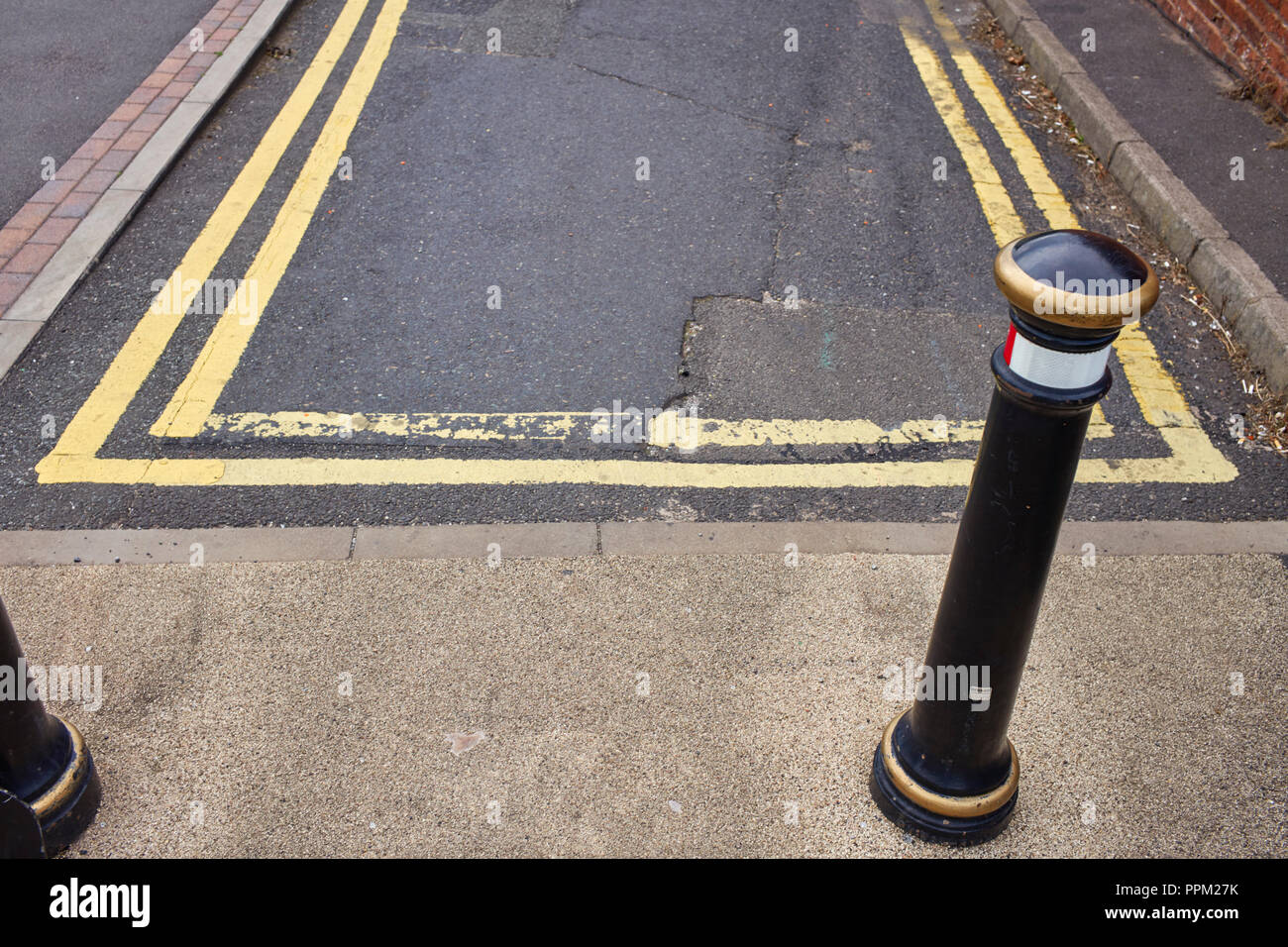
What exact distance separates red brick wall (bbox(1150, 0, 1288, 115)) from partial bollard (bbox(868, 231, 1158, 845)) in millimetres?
5229

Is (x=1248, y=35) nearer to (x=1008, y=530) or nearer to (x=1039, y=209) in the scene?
(x=1039, y=209)

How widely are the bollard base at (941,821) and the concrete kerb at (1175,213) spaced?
2601 mm

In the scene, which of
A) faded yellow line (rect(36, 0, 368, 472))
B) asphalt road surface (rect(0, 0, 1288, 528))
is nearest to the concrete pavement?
asphalt road surface (rect(0, 0, 1288, 528))

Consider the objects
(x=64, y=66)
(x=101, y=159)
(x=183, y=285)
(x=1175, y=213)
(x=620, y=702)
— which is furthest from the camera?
(x=64, y=66)

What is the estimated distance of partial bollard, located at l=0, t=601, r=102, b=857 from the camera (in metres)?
2.37

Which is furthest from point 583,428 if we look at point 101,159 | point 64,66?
point 64,66

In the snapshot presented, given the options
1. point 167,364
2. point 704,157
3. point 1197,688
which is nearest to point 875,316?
point 704,157

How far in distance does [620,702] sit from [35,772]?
150 centimetres

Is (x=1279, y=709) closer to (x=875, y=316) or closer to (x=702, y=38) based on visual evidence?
(x=875, y=316)

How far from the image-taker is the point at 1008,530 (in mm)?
2268

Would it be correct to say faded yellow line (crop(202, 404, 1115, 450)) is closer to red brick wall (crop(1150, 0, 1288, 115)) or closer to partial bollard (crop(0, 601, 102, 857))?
Answer: partial bollard (crop(0, 601, 102, 857))

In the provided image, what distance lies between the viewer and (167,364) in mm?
4355

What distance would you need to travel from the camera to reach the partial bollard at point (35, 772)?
2371mm

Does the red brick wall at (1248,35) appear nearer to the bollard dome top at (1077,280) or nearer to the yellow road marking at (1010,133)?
the yellow road marking at (1010,133)
